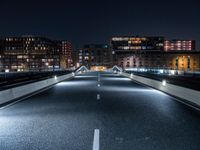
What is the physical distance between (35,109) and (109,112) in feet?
10.8

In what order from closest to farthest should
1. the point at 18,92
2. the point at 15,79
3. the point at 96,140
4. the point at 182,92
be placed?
the point at 96,140, the point at 182,92, the point at 18,92, the point at 15,79

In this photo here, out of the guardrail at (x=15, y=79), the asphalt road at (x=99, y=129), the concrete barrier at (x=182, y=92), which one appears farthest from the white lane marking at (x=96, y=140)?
the guardrail at (x=15, y=79)

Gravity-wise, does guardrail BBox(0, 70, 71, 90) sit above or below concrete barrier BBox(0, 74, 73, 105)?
below

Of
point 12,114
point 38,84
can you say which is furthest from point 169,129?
point 38,84

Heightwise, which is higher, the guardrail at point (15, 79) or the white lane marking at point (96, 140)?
the white lane marking at point (96, 140)

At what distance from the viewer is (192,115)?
11.1 meters

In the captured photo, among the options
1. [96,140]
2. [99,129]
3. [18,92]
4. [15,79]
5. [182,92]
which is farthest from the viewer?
[15,79]

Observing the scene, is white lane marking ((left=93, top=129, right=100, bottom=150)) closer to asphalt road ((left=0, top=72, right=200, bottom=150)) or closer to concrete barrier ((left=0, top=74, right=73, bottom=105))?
asphalt road ((left=0, top=72, right=200, bottom=150))

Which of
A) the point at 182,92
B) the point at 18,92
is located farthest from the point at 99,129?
the point at 18,92

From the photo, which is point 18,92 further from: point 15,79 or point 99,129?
point 15,79

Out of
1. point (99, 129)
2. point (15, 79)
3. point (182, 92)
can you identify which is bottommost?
point (15, 79)

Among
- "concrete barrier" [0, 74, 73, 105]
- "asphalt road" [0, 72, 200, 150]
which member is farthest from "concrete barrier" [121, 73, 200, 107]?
"concrete barrier" [0, 74, 73, 105]

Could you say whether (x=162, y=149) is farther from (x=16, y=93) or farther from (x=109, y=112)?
(x=16, y=93)

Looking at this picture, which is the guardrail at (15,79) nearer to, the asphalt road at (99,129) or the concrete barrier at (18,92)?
the concrete barrier at (18,92)
